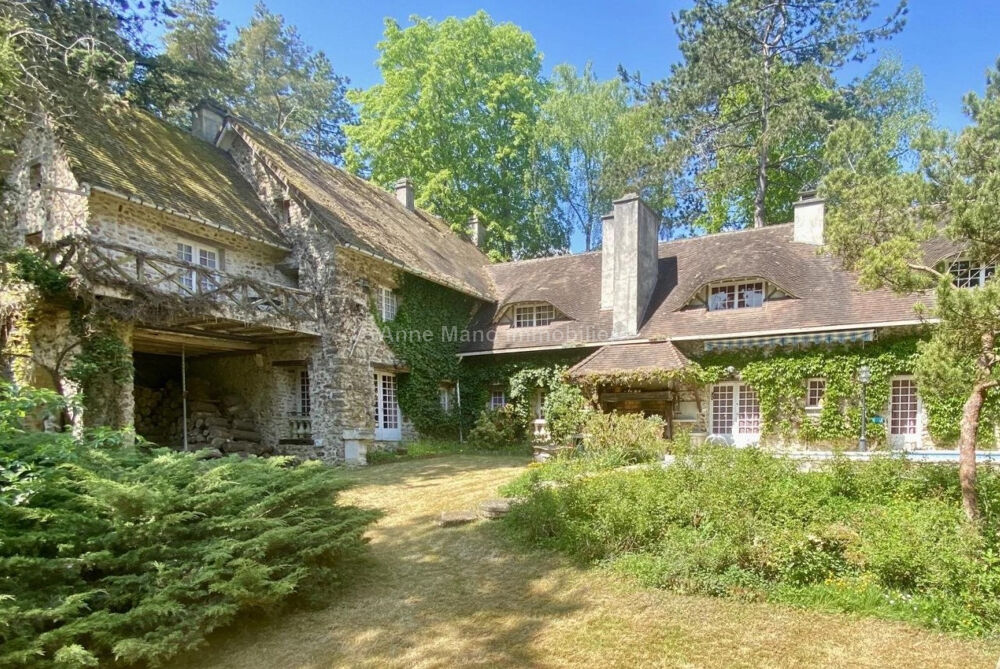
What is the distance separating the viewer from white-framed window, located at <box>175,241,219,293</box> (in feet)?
43.3

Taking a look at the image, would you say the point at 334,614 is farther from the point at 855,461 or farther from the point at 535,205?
the point at 535,205

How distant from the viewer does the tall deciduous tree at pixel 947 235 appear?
6.75m

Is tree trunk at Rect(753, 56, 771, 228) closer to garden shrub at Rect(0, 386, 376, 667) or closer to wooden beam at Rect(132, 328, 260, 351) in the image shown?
wooden beam at Rect(132, 328, 260, 351)

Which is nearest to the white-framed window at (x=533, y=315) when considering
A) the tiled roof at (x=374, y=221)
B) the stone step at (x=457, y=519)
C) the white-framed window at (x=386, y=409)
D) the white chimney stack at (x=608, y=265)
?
the tiled roof at (x=374, y=221)

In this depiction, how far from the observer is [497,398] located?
19.4m

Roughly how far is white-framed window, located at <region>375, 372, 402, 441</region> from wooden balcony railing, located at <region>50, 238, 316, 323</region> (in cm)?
310

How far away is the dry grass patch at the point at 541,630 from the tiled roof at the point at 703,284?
423 inches

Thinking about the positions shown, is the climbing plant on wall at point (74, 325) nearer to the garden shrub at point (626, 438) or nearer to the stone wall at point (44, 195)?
the stone wall at point (44, 195)

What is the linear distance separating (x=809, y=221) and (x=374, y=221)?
1316 centimetres

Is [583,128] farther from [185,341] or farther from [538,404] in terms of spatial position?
[185,341]

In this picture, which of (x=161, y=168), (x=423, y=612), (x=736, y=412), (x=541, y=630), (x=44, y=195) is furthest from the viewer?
(x=736, y=412)

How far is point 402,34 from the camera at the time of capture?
29.2m

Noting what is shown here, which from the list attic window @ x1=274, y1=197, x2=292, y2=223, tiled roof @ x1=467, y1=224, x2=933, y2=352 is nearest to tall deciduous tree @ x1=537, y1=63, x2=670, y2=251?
tiled roof @ x1=467, y1=224, x2=933, y2=352

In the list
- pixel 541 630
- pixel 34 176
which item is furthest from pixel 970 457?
pixel 34 176
